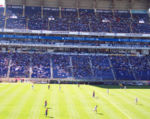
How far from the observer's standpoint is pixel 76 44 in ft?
188

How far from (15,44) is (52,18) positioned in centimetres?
1423

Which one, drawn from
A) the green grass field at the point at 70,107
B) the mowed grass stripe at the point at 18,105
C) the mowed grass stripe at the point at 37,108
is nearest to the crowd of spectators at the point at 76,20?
the green grass field at the point at 70,107

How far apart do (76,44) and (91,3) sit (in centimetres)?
1765

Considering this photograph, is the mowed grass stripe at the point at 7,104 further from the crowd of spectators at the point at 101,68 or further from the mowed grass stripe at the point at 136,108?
the crowd of spectators at the point at 101,68

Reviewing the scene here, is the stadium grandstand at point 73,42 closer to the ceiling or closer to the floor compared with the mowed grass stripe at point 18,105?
closer to the ceiling

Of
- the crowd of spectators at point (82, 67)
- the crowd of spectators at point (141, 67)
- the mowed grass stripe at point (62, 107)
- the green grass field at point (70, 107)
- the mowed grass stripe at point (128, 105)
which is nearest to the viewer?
the mowed grass stripe at point (62, 107)

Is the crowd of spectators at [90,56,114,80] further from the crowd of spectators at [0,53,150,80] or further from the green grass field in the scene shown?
the green grass field

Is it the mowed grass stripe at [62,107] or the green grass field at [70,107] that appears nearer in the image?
the mowed grass stripe at [62,107]

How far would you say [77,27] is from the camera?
58375mm

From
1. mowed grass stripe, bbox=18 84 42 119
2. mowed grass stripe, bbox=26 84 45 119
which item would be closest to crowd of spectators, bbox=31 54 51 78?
mowed grass stripe, bbox=18 84 42 119

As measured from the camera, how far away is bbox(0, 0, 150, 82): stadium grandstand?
50531 mm

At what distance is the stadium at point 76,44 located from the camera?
48250 millimetres

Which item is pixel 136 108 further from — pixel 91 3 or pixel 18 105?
pixel 91 3

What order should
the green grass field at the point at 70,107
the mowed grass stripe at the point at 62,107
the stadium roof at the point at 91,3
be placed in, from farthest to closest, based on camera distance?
1. the stadium roof at the point at 91,3
2. the green grass field at the point at 70,107
3. the mowed grass stripe at the point at 62,107
